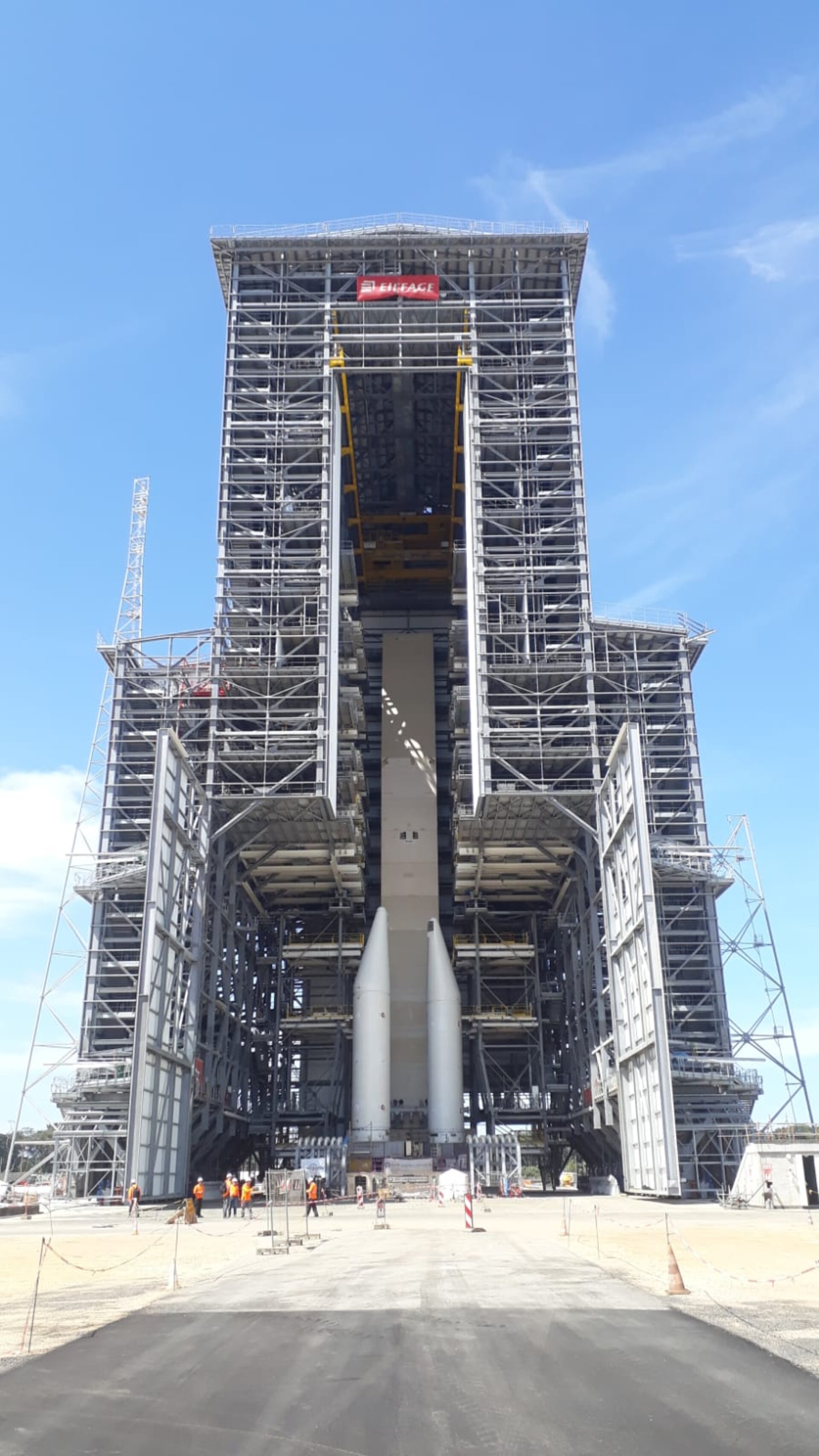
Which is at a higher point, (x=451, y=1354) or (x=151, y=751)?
(x=151, y=751)

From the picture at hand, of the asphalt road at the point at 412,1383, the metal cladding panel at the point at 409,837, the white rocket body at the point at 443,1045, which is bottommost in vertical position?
the asphalt road at the point at 412,1383

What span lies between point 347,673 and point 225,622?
934 cm

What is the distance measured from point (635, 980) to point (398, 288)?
3282cm

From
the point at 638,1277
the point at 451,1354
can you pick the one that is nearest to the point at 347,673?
the point at 638,1277

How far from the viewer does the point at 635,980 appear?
42.5 m

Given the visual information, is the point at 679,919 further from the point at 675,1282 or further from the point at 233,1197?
the point at 675,1282

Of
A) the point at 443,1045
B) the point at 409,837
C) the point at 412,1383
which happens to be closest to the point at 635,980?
the point at 443,1045

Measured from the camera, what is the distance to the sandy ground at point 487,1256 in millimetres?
14109

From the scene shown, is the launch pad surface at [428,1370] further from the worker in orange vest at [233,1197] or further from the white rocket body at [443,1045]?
the white rocket body at [443,1045]

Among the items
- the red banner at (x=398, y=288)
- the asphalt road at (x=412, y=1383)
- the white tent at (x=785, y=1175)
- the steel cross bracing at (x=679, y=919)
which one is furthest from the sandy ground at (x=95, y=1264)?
the red banner at (x=398, y=288)

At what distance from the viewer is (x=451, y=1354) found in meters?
11.6

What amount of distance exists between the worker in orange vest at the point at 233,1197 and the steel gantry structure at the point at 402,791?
3362 mm

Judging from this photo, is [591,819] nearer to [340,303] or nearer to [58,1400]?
[340,303]

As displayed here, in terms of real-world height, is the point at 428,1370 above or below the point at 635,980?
below
